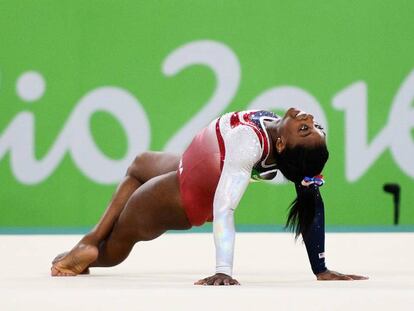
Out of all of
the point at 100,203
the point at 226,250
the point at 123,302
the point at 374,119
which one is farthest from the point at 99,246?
the point at 374,119

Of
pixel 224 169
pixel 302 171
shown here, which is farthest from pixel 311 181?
pixel 224 169

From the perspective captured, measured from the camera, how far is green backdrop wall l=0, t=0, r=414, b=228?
19.1 ft

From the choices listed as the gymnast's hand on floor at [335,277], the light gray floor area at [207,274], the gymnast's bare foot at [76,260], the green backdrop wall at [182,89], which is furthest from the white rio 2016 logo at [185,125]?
the gymnast's hand on floor at [335,277]

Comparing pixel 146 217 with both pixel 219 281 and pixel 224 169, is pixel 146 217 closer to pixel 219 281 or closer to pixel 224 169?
pixel 224 169

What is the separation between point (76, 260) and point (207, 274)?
404 millimetres

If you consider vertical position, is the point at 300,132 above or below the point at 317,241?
above

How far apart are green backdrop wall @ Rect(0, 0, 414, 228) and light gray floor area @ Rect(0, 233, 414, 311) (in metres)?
0.98

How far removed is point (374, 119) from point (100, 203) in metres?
1.74

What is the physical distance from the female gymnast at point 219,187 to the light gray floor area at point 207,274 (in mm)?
87

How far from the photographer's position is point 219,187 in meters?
2.51

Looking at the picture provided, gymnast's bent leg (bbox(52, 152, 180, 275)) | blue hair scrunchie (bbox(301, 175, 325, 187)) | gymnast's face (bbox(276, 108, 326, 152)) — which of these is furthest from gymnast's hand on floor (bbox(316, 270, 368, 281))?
gymnast's bent leg (bbox(52, 152, 180, 275))

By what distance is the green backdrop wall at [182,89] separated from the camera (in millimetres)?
5812

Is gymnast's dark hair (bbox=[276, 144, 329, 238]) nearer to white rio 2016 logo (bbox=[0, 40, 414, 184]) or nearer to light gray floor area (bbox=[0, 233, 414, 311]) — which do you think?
light gray floor area (bbox=[0, 233, 414, 311])

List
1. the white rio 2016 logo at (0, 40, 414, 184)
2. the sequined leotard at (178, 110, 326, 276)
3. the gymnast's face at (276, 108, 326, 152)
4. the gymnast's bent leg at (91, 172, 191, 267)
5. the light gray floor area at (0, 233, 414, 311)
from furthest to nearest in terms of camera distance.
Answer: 1. the white rio 2016 logo at (0, 40, 414, 184)
2. the gymnast's bent leg at (91, 172, 191, 267)
3. the gymnast's face at (276, 108, 326, 152)
4. the sequined leotard at (178, 110, 326, 276)
5. the light gray floor area at (0, 233, 414, 311)
